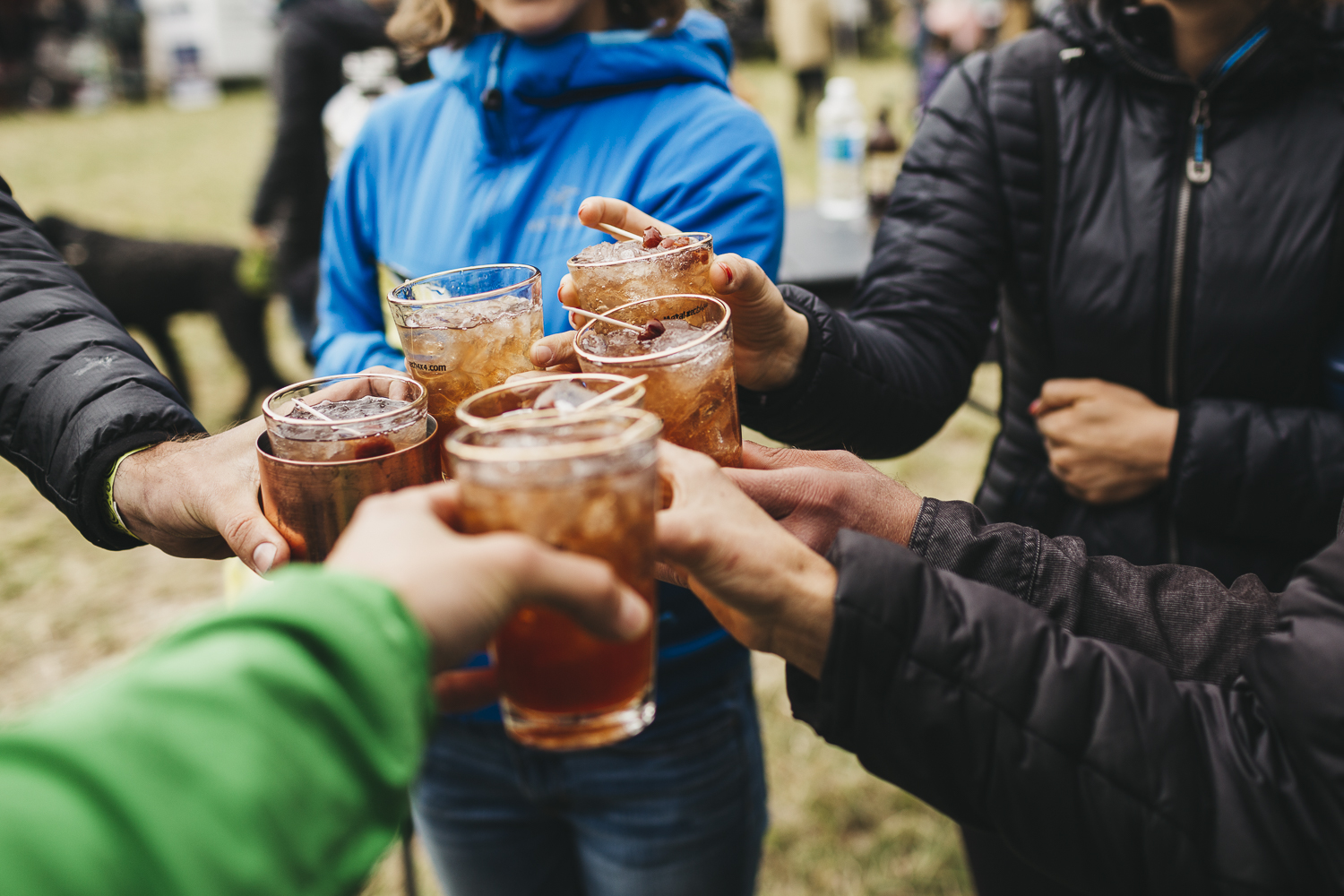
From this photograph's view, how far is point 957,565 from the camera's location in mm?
1308

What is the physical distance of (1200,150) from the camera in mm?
1799

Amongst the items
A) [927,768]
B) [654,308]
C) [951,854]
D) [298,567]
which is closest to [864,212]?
[951,854]

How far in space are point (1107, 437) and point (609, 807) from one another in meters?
1.29

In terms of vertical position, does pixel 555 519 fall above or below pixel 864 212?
above

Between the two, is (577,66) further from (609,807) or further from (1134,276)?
(609,807)

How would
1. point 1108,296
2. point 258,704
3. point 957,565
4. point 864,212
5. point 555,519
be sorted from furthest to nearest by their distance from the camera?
point 864,212 → point 1108,296 → point 957,565 → point 555,519 → point 258,704

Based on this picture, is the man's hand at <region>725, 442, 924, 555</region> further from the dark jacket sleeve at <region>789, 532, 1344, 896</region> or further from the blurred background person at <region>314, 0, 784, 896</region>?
the blurred background person at <region>314, 0, 784, 896</region>

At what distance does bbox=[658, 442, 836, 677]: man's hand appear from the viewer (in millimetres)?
996

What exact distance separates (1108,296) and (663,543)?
1337 mm

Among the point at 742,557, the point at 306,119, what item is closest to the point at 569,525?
the point at 742,557

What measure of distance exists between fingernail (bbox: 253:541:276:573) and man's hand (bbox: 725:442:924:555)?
63 cm

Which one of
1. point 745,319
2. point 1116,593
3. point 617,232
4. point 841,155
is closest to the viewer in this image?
point 1116,593

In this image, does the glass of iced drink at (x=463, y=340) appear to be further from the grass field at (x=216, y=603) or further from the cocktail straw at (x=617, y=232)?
the grass field at (x=216, y=603)

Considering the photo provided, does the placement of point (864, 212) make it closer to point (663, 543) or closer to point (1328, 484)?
point (1328, 484)
